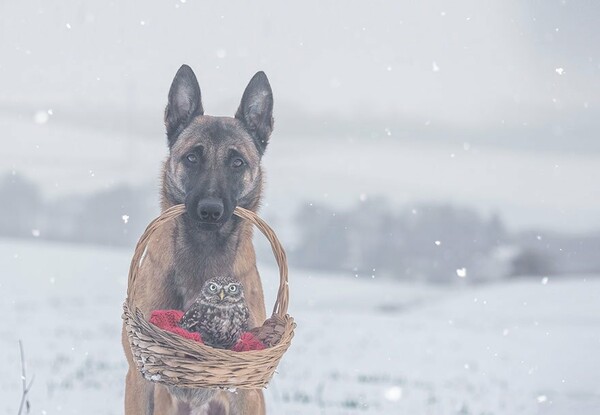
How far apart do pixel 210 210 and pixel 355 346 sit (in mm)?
4593

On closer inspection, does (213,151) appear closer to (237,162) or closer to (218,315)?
(237,162)

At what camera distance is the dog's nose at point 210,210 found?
10.3 ft

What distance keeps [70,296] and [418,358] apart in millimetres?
3956

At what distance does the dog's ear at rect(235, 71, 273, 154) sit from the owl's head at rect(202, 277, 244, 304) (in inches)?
33.3

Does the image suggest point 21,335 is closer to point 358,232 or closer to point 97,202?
point 97,202

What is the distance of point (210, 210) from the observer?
10.3ft

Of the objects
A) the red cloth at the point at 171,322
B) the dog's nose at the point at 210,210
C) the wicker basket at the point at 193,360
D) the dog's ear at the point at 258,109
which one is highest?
the dog's ear at the point at 258,109

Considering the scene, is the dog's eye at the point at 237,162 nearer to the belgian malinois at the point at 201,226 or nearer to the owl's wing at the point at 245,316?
the belgian malinois at the point at 201,226

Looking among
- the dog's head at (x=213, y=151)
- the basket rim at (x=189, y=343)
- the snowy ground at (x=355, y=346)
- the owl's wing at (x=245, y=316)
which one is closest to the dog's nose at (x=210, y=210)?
the dog's head at (x=213, y=151)

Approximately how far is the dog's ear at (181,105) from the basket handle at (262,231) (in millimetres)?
495

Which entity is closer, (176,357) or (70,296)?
(176,357)

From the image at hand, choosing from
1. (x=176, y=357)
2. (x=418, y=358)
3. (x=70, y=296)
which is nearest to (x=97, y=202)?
(x=70, y=296)

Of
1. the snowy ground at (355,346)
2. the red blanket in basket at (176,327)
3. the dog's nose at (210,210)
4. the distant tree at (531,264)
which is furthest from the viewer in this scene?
the distant tree at (531,264)

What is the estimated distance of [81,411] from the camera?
4867mm
